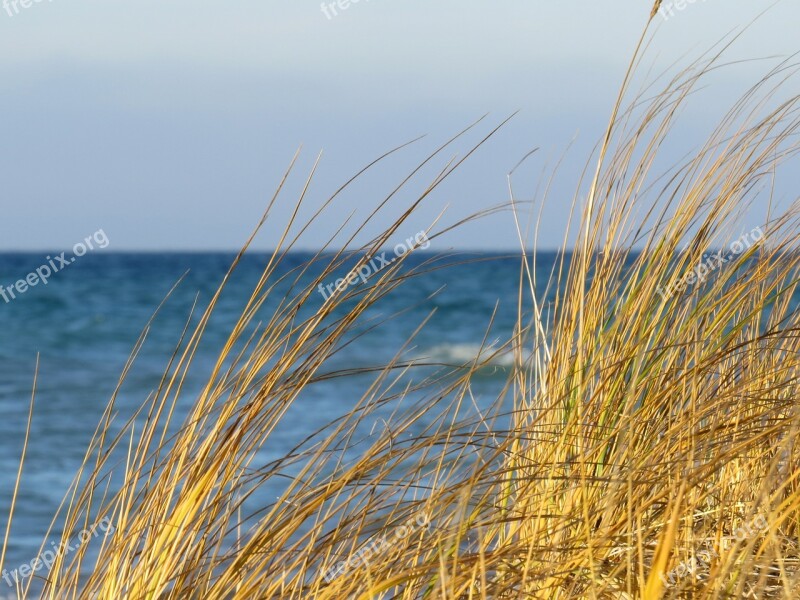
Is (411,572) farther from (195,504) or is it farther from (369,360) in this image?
(369,360)

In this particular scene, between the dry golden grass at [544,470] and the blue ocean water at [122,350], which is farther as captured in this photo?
the blue ocean water at [122,350]

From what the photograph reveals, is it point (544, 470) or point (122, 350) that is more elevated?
point (544, 470)

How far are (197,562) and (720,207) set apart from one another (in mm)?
1117

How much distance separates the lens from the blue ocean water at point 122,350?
5.14 metres

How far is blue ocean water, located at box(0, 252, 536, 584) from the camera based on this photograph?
16.9 ft

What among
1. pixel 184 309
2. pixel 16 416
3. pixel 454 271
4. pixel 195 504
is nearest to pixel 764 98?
pixel 195 504

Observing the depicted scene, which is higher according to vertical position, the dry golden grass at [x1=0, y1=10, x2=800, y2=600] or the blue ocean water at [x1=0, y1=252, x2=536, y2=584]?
the dry golden grass at [x1=0, y1=10, x2=800, y2=600]

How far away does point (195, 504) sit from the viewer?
1.34 m

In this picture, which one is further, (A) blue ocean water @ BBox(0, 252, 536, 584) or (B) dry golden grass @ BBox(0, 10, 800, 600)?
(A) blue ocean water @ BBox(0, 252, 536, 584)

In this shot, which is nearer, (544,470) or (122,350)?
(544,470)

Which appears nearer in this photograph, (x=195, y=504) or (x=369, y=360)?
(x=195, y=504)

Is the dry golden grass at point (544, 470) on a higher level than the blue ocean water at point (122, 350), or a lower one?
higher

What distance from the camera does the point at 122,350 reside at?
12062 millimetres

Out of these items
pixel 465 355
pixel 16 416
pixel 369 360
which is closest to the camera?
pixel 16 416
